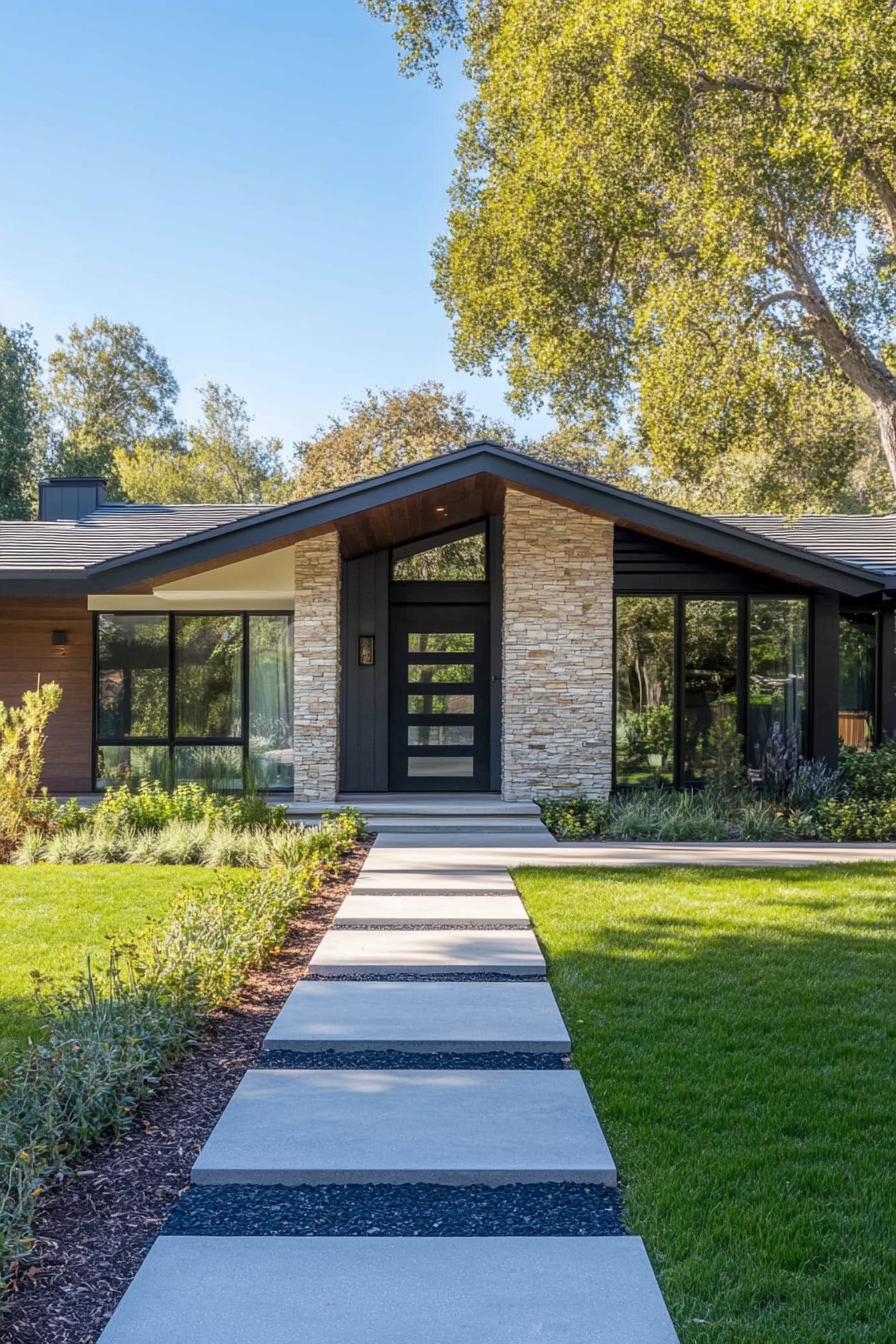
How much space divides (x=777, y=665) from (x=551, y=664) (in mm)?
2600

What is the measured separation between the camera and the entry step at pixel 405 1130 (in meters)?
2.90

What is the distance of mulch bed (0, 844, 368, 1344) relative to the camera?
2.31 meters

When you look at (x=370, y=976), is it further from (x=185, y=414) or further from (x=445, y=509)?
(x=185, y=414)

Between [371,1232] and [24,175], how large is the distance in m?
19.5

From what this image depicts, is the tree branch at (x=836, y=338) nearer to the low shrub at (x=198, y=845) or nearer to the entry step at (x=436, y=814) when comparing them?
the entry step at (x=436, y=814)

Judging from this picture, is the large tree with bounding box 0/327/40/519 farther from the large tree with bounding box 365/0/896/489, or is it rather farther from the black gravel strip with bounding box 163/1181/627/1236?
the black gravel strip with bounding box 163/1181/627/1236

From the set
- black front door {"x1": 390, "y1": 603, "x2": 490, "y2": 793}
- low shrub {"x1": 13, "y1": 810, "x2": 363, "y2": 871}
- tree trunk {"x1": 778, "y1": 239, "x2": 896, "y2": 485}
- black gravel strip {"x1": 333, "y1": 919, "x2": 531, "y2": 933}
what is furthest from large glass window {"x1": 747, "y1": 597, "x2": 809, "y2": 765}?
black gravel strip {"x1": 333, "y1": 919, "x2": 531, "y2": 933}

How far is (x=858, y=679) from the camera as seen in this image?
12.0m

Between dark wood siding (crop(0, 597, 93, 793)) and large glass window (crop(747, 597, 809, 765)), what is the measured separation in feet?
25.4

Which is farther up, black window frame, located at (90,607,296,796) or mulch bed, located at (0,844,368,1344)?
black window frame, located at (90,607,296,796)

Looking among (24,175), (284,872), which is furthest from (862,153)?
(24,175)

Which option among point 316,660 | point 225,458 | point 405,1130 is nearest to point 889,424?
point 316,660

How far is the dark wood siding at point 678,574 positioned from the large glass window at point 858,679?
154 cm

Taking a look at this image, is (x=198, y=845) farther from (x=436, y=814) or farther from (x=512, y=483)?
(x=512, y=483)
